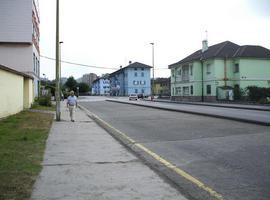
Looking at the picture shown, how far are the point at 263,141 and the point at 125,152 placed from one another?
4.41 metres

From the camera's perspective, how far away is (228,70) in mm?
57906

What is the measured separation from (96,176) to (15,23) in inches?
1498

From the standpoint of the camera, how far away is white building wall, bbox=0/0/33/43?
42.6 meters

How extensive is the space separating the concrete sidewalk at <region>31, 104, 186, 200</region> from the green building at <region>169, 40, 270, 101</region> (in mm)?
44631

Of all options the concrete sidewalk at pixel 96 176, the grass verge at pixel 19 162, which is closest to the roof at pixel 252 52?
the grass verge at pixel 19 162

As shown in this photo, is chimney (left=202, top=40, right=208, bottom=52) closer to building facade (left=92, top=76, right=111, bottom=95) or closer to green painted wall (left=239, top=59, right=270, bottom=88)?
green painted wall (left=239, top=59, right=270, bottom=88)

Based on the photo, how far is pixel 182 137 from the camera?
13984 millimetres

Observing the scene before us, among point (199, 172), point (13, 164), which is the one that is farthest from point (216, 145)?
point (13, 164)

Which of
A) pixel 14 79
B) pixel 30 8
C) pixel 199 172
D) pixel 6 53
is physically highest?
pixel 30 8

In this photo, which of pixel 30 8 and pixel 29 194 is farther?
pixel 30 8

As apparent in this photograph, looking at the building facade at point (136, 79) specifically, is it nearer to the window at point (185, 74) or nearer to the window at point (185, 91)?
the window at point (185, 74)

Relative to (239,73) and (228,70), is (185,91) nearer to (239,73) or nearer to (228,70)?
(228,70)

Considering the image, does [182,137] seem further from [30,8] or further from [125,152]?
[30,8]

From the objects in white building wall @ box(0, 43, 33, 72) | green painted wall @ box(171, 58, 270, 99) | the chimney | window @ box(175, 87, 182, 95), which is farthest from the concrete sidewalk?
window @ box(175, 87, 182, 95)
